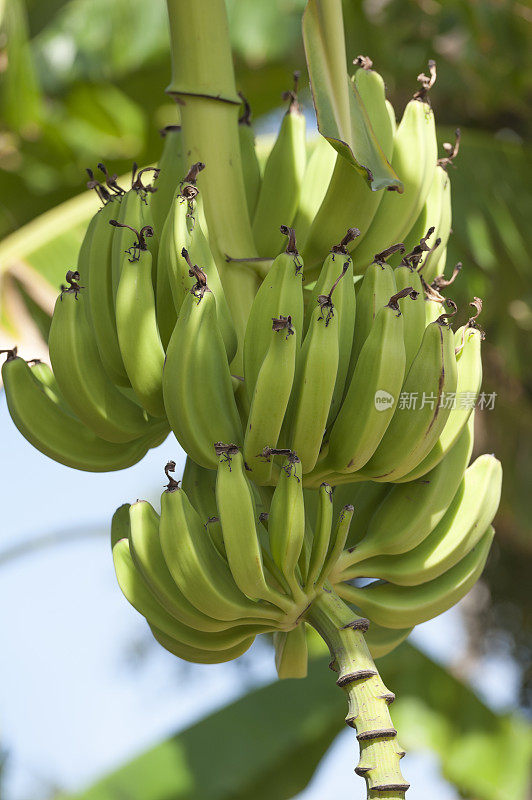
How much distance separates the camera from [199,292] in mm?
1021

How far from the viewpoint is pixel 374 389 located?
1.01 m

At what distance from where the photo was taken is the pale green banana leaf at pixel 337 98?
99 cm

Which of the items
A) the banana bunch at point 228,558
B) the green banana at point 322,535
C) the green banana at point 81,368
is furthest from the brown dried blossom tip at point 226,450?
the green banana at point 81,368

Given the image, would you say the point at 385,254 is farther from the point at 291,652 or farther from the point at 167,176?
the point at 291,652

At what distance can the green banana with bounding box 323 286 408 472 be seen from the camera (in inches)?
39.7

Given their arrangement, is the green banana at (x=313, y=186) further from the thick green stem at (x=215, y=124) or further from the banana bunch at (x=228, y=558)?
the banana bunch at (x=228, y=558)

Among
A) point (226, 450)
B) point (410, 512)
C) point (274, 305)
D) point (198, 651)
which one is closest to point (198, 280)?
point (274, 305)

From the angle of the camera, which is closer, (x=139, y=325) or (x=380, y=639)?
(x=139, y=325)

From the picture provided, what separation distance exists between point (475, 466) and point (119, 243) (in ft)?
2.06

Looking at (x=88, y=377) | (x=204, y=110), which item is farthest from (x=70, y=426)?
(x=204, y=110)

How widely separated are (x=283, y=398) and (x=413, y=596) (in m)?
0.40

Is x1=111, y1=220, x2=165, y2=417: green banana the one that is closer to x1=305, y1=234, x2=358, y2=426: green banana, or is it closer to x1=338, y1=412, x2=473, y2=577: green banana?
x1=305, y1=234, x2=358, y2=426: green banana

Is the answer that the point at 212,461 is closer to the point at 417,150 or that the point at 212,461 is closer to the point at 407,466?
the point at 407,466

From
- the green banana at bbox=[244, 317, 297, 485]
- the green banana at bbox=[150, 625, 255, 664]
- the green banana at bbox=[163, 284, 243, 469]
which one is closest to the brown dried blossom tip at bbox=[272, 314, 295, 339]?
the green banana at bbox=[244, 317, 297, 485]
